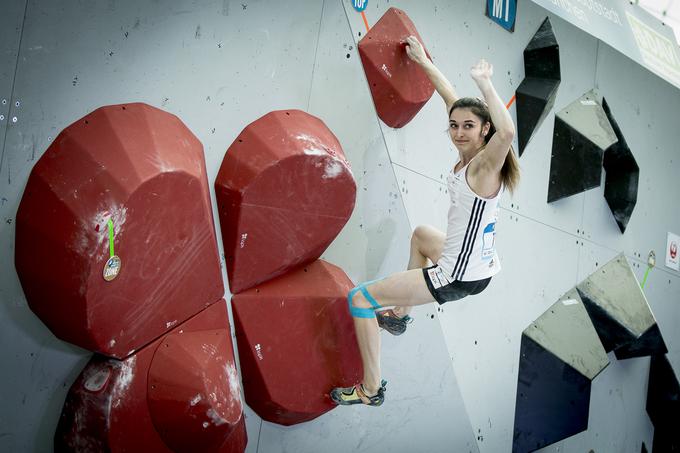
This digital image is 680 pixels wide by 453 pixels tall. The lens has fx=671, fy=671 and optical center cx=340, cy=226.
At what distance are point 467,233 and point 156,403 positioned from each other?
3.62 ft

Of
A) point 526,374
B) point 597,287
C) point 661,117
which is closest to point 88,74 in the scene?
point 526,374

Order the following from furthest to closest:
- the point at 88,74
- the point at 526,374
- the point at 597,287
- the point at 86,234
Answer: the point at 597,287
the point at 526,374
the point at 88,74
the point at 86,234

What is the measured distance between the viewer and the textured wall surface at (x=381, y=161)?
181cm

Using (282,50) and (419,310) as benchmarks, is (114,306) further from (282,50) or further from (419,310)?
(419,310)

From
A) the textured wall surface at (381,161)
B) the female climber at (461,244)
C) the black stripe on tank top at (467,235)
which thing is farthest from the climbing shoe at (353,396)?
the black stripe on tank top at (467,235)

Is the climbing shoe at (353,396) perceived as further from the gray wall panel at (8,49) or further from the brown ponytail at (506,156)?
the gray wall panel at (8,49)

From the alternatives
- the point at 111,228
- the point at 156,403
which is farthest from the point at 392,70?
the point at 156,403

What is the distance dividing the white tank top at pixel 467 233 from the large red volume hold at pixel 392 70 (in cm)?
54

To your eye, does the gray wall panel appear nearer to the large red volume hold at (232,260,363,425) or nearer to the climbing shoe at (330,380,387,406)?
the large red volume hold at (232,260,363,425)

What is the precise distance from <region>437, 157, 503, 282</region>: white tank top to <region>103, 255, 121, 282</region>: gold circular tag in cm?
106

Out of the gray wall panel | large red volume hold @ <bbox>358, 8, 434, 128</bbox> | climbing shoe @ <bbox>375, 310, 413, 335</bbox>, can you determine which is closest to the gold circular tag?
the gray wall panel

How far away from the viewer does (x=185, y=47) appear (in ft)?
6.77

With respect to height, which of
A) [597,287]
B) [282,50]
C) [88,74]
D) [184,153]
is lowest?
[597,287]

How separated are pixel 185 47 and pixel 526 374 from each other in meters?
2.38
